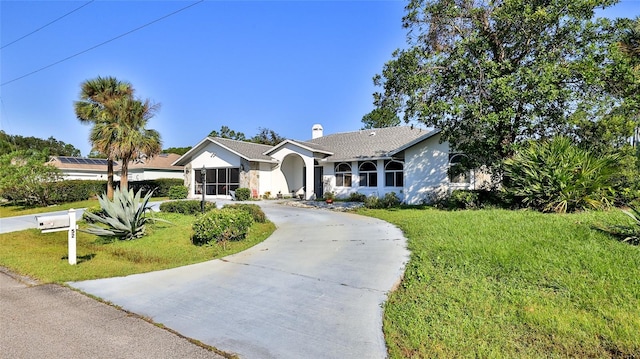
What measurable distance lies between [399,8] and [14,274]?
15092mm

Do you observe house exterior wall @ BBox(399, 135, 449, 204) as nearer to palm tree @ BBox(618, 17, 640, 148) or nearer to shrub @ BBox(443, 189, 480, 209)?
shrub @ BBox(443, 189, 480, 209)

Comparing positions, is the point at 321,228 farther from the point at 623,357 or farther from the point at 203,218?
the point at 623,357

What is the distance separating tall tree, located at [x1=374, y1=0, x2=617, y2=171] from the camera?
11234mm

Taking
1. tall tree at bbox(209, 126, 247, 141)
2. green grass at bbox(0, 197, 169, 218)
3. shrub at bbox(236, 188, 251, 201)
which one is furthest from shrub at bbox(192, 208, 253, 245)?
tall tree at bbox(209, 126, 247, 141)

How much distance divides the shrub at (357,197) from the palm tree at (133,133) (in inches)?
487

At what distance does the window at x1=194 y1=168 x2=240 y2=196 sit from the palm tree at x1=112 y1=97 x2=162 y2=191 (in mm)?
4601

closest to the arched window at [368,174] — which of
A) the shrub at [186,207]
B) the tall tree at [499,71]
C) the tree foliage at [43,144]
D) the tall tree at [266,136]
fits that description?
the tall tree at [499,71]

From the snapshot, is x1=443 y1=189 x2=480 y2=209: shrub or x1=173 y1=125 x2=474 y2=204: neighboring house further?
x1=173 y1=125 x2=474 y2=204: neighboring house

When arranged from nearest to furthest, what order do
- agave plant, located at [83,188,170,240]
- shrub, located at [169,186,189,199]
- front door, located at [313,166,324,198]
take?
agave plant, located at [83,188,170,240] → front door, located at [313,166,324,198] → shrub, located at [169,186,189,199]

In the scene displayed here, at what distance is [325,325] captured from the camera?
419cm

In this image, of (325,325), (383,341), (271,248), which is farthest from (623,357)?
(271,248)

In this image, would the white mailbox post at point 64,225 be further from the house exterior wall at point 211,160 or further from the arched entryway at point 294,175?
the arched entryway at point 294,175

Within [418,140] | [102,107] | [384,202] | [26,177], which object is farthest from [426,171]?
[26,177]

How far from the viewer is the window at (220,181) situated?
2452 cm
